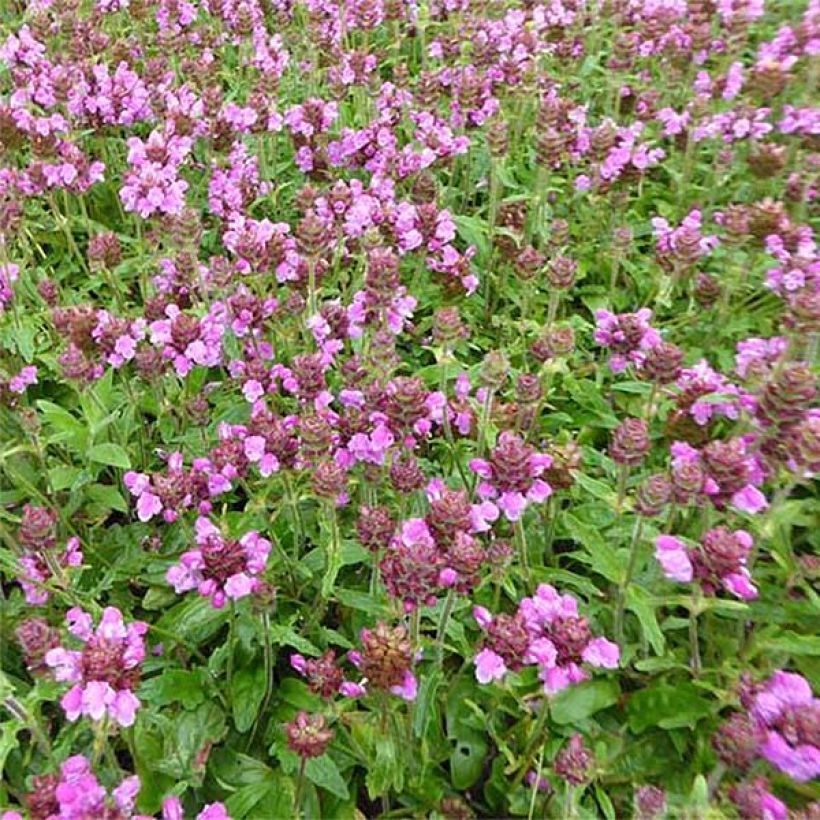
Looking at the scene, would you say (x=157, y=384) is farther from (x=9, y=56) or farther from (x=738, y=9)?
(x=738, y=9)

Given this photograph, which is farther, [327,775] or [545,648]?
[327,775]

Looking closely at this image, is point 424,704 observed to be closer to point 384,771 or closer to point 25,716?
point 384,771

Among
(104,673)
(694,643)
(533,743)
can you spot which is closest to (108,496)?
(104,673)

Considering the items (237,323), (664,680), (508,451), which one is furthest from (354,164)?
(664,680)

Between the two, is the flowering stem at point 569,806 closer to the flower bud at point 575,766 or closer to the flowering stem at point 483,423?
the flower bud at point 575,766

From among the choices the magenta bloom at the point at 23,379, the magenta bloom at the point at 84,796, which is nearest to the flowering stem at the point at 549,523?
the magenta bloom at the point at 84,796

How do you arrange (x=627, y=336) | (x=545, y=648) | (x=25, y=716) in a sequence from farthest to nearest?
(x=627, y=336)
(x=25, y=716)
(x=545, y=648)

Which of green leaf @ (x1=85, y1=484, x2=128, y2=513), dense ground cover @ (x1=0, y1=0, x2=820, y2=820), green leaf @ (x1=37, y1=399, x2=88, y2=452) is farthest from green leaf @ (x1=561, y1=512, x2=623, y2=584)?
green leaf @ (x1=37, y1=399, x2=88, y2=452)
